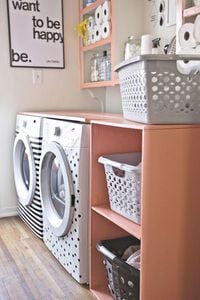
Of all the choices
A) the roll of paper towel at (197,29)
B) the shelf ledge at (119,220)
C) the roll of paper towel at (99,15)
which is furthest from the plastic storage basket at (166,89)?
the roll of paper towel at (99,15)

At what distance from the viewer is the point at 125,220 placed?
1549 millimetres

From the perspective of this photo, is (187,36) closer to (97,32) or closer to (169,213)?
(169,213)

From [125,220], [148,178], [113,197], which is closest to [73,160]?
[113,197]

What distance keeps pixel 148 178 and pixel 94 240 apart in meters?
0.65

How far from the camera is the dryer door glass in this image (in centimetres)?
212

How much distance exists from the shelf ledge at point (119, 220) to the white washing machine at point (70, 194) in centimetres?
13

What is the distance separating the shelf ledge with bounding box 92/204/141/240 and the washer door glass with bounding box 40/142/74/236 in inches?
8.4

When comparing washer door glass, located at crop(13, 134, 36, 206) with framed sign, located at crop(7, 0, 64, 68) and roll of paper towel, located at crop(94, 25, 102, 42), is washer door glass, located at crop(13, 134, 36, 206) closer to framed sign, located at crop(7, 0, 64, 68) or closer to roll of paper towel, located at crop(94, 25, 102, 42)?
framed sign, located at crop(7, 0, 64, 68)

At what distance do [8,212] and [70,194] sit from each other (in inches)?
54.9

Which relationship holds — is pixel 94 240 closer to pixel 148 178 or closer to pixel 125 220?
pixel 125 220

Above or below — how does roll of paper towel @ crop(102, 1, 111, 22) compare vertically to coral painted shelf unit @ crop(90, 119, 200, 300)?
above

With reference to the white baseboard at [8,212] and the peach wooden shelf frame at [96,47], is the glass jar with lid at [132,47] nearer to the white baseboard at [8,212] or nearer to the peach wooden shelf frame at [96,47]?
the peach wooden shelf frame at [96,47]

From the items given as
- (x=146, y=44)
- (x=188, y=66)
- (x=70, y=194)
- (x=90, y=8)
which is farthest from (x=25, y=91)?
(x=188, y=66)

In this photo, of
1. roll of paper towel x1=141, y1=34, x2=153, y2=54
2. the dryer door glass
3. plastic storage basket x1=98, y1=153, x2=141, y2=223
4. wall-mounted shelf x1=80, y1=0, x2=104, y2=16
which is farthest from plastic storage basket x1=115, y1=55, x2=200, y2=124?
wall-mounted shelf x1=80, y1=0, x2=104, y2=16
